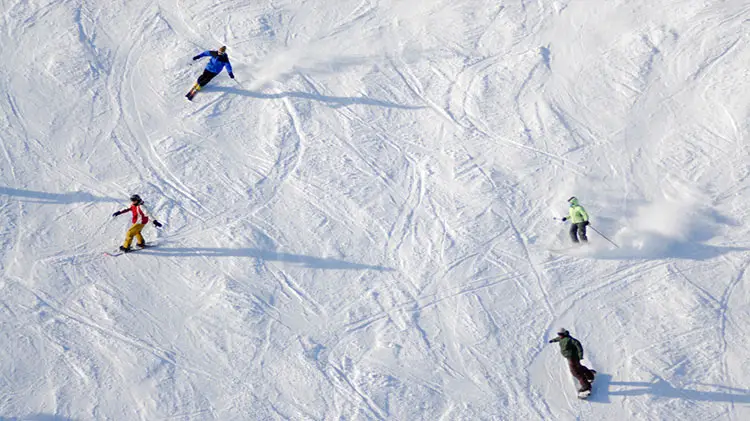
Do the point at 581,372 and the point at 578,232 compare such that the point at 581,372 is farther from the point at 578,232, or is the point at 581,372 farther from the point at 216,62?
the point at 216,62

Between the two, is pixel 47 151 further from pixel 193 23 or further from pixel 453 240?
pixel 453 240

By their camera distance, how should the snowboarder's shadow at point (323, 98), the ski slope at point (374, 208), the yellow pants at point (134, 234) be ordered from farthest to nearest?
the snowboarder's shadow at point (323, 98) → the yellow pants at point (134, 234) → the ski slope at point (374, 208)

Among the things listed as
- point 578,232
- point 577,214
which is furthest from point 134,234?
point 578,232

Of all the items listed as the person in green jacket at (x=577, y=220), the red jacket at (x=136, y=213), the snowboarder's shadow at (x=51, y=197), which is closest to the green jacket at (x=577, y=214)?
the person in green jacket at (x=577, y=220)

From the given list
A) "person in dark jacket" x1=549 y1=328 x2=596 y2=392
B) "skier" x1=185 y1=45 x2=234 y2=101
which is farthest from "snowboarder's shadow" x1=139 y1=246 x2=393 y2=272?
"skier" x1=185 y1=45 x2=234 y2=101

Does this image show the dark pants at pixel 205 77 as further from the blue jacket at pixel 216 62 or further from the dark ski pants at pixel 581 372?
the dark ski pants at pixel 581 372

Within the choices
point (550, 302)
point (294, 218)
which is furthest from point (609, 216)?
point (294, 218)
